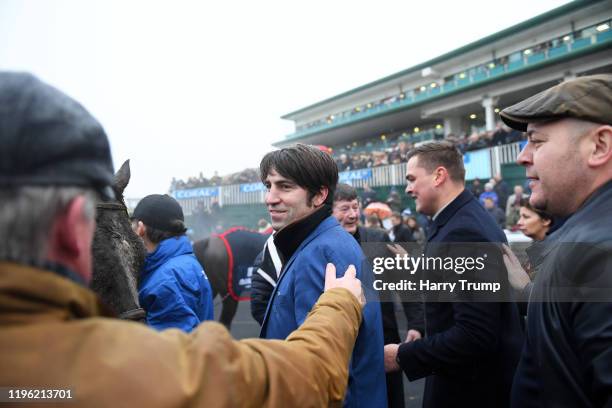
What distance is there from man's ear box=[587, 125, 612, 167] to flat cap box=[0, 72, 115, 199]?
4.85 ft

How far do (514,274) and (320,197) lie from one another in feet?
3.79

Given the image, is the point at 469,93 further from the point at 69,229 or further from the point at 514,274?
the point at 69,229

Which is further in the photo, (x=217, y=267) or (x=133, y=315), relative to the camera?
(x=217, y=267)

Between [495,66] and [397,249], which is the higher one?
[495,66]

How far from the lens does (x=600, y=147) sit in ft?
4.22

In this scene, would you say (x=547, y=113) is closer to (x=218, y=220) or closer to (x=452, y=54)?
(x=218, y=220)

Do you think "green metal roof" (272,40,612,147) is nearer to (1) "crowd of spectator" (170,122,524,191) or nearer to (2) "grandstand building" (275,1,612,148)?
(2) "grandstand building" (275,1,612,148)

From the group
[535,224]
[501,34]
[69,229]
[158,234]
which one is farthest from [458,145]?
[69,229]

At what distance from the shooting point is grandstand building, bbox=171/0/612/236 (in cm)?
1628

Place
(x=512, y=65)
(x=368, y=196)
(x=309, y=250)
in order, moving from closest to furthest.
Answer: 1. (x=309, y=250)
2. (x=368, y=196)
3. (x=512, y=65)

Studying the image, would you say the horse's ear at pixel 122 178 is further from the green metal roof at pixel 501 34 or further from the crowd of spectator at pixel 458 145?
the green metal roof at pixel 501 34

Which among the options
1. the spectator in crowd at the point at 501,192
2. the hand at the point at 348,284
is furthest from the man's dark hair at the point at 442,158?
the spectator in crowd at the point at 501,192

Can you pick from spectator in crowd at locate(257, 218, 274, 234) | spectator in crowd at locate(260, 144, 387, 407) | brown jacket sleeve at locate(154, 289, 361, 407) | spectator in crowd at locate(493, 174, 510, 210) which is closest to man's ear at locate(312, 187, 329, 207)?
spectator in crowd at locate(260, 144, 387, 407)

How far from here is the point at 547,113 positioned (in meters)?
1.34
